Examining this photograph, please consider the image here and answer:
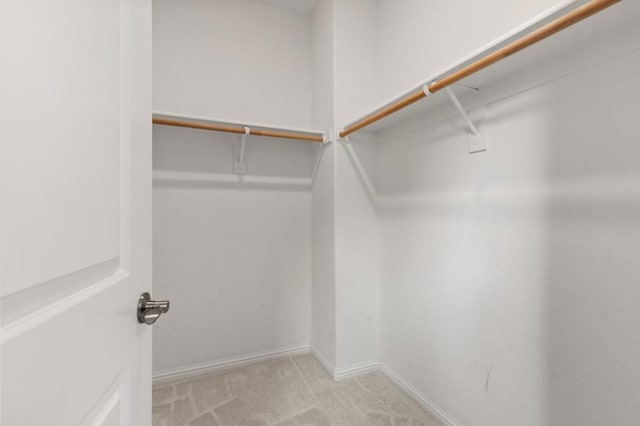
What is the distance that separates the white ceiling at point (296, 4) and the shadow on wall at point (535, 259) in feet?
4.43

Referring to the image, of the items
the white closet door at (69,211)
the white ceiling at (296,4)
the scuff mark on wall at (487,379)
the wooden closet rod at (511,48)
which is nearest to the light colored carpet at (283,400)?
the scuff mark on wall at (487,379)

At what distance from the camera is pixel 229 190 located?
6.31ft

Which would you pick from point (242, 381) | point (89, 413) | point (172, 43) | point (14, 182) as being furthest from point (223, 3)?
point (242, 381)

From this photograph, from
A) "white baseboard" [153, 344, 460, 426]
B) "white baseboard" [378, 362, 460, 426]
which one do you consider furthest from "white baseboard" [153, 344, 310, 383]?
"white baseboard" [378, 362, 460, 426]

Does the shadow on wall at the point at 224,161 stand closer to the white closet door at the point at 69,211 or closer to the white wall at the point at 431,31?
the white wall at the point at 431,31

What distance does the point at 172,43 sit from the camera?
71.0 inches

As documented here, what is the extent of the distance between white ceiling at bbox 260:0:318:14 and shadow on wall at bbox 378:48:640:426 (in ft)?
4.43

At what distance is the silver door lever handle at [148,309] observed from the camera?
2.00 feet

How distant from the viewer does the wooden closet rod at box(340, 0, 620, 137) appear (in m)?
0.69

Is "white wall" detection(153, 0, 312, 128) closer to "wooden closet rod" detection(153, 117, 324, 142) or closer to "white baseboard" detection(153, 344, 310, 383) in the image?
"wooden closet rod" detection(153, 117, 324, 142)

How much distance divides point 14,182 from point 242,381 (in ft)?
6.01

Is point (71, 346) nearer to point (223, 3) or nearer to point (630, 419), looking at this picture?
point (630, 419)

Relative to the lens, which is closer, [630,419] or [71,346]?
[71,346]

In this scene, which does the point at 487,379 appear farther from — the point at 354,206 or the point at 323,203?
the point at 323,203
